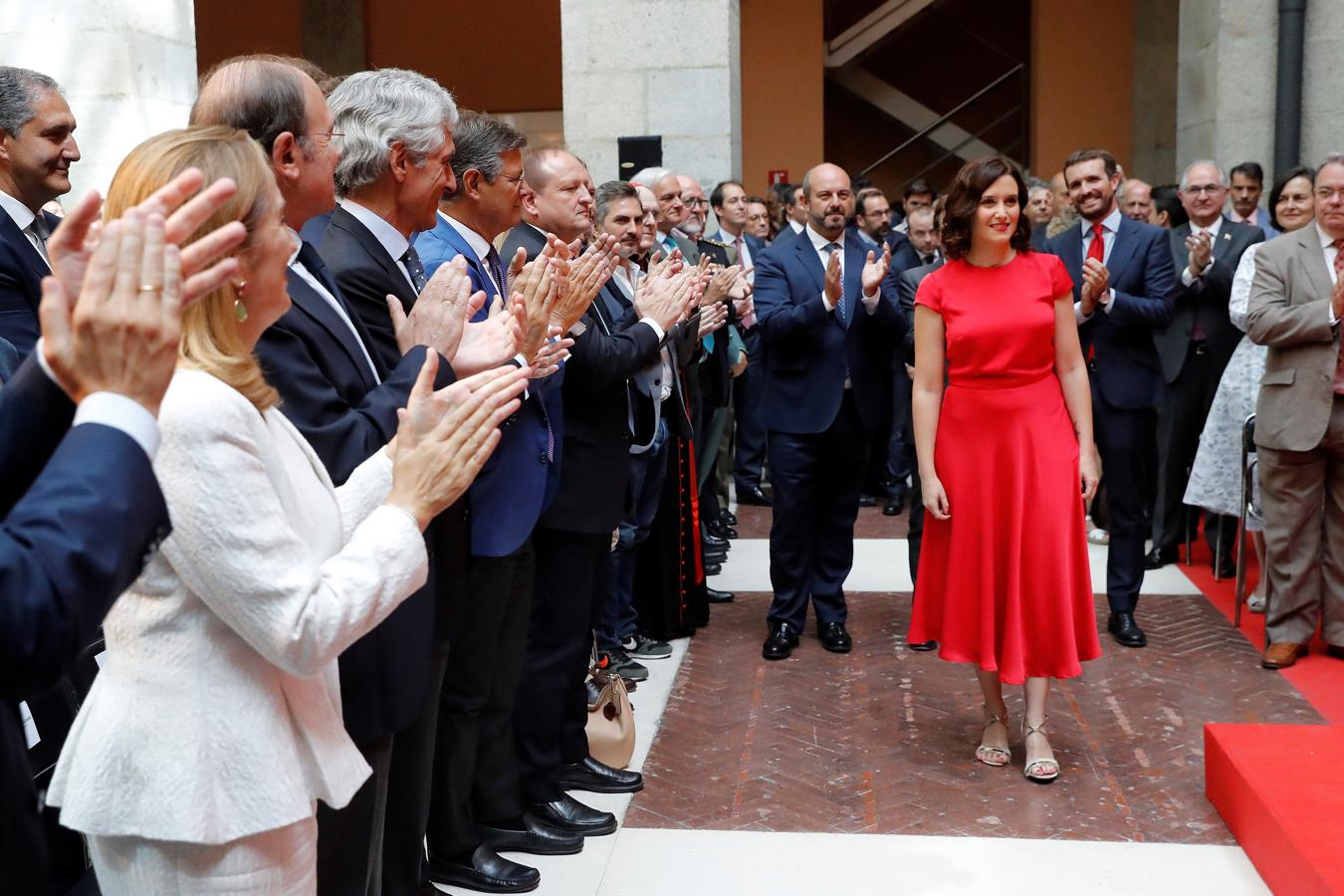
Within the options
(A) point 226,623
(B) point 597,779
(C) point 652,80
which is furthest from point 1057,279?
(C) point 652,80

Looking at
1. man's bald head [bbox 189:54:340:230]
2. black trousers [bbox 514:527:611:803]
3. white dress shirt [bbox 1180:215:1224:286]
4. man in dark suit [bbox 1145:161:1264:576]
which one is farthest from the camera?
man in dark suit [bbox 1145:161:1264:576]

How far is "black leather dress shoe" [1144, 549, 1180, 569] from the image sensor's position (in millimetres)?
7930

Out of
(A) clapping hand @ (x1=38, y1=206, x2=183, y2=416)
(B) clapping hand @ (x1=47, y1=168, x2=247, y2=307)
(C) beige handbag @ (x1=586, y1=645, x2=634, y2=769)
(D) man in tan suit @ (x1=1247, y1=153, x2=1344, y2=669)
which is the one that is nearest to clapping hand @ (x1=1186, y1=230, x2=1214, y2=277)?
(D) man in tan suit @ (x1=1247, y1=153, x2=1344, y2=669)

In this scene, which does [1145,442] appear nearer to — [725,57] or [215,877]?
[725,57]

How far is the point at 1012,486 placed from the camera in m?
4.82

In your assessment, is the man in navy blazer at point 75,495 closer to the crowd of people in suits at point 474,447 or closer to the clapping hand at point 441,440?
the crowd of people in suits at point 474,447

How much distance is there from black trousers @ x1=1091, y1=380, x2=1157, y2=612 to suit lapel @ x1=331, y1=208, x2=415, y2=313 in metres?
4.21

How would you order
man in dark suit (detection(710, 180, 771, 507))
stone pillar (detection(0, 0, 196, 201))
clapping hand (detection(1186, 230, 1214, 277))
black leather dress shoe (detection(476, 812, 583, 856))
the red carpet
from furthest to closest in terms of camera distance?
man in dark suit (detection(710, 180, 771, 507))
clapping hand (detection(1186, 230, 1214, 277))
stone pillar (detection(0, 0, 196, 201))
black leather dress shoe (detection(476, 812, 583, 856))
the red carpet

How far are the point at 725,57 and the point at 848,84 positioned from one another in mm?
8932

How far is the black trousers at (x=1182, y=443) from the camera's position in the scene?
25.7 ft

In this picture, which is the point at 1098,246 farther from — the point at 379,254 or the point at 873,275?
the point at 379,254

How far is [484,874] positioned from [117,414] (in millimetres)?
2716

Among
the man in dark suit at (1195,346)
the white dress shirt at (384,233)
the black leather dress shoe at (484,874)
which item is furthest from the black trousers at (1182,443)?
the white dress shirt at (384,233)

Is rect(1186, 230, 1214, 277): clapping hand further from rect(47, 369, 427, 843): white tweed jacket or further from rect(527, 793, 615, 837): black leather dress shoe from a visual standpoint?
A: rect(47, 369, 427, 843): white tweed jacket
